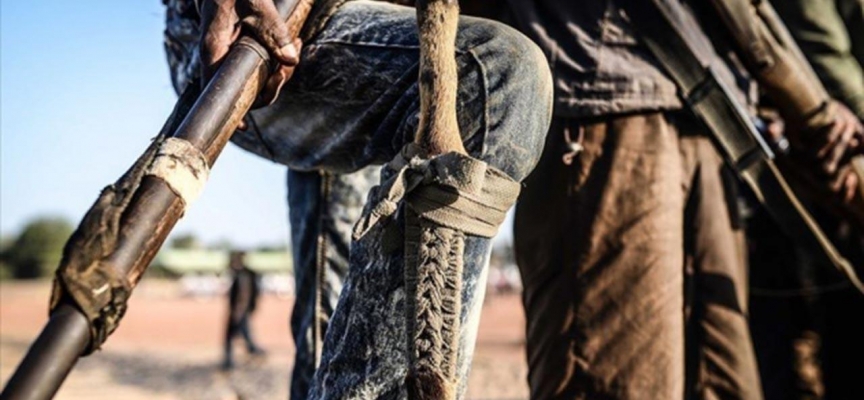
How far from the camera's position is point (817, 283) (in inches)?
187

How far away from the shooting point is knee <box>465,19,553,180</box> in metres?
1.67

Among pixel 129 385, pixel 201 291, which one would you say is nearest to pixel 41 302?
pixel 201 291

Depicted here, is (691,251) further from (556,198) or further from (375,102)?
(375,102)

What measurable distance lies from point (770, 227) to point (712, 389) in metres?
2.07

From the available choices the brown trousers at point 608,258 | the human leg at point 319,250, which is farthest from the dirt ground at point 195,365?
the brown trousers at point 608,258

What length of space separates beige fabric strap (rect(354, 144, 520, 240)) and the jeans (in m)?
0.06

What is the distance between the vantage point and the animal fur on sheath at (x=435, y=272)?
4.98ft

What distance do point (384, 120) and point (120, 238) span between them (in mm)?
688

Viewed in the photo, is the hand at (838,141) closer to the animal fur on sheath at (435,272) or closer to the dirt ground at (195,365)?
the animal fur on sheath at (435,272)

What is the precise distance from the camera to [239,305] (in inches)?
A: 690

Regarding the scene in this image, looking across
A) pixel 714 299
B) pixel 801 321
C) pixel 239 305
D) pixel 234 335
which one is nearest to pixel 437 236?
pixel 714 299

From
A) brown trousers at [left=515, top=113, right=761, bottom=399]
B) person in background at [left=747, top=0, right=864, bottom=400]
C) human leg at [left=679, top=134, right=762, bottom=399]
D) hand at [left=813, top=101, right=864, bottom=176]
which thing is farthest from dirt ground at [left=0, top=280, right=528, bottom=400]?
person in background at [left=747, top=0, right=864, bottom=400]

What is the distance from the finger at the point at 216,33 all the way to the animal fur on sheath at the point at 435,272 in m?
0.34

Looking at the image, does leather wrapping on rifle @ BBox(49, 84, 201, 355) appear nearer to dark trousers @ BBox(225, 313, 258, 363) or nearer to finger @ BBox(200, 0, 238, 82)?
finger @ BBox(200, 0, 238, 82)
